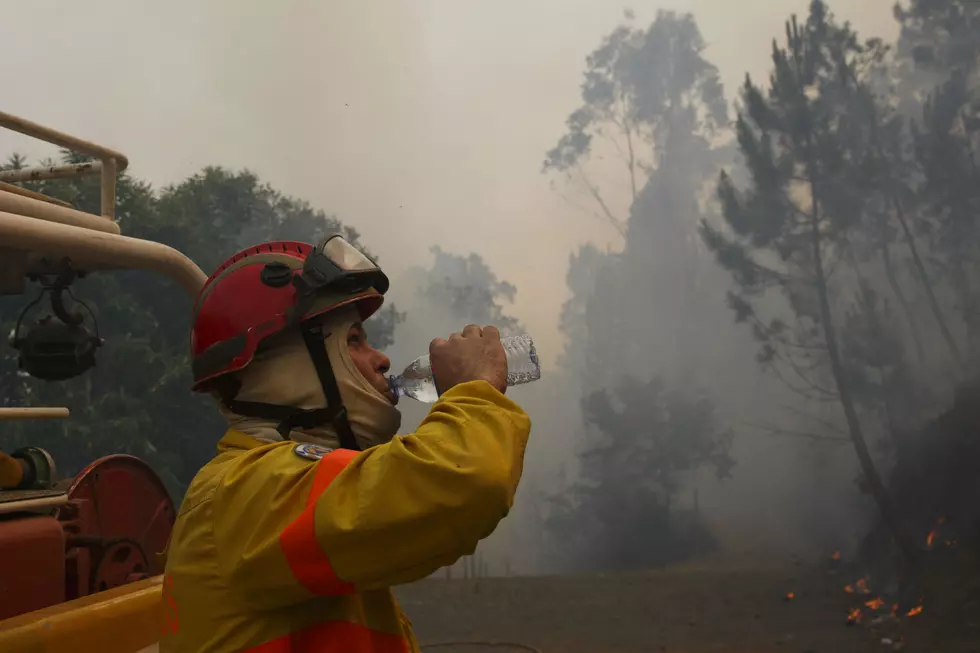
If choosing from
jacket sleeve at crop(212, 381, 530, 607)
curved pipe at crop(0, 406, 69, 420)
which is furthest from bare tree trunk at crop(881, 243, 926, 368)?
jacket sleeve at crop(212, 381, 530, 607)

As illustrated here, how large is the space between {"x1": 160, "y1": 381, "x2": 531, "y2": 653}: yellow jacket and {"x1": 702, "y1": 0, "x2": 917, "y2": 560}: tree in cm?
1203

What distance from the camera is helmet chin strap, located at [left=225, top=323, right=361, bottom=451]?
5.08ft

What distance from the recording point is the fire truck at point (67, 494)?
6.91 ft

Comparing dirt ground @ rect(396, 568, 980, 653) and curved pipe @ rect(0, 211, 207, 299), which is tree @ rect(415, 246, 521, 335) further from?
curved pipe @ rect(0, 211, 207, 299)

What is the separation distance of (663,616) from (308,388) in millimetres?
10267

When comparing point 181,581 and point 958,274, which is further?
point 958,274

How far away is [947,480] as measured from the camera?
10641 mm

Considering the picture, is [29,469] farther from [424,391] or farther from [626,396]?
[626,396]

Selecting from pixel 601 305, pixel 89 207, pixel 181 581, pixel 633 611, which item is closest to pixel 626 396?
pixel 601 305

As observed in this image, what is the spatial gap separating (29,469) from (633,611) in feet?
31.7

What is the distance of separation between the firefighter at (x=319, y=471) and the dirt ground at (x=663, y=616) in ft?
29.0

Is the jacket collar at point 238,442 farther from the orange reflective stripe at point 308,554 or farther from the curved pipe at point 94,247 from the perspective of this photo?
the curved pipe at point 94,247

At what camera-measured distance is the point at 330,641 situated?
133 centimetres

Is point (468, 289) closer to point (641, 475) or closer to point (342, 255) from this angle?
point (641, 475)
